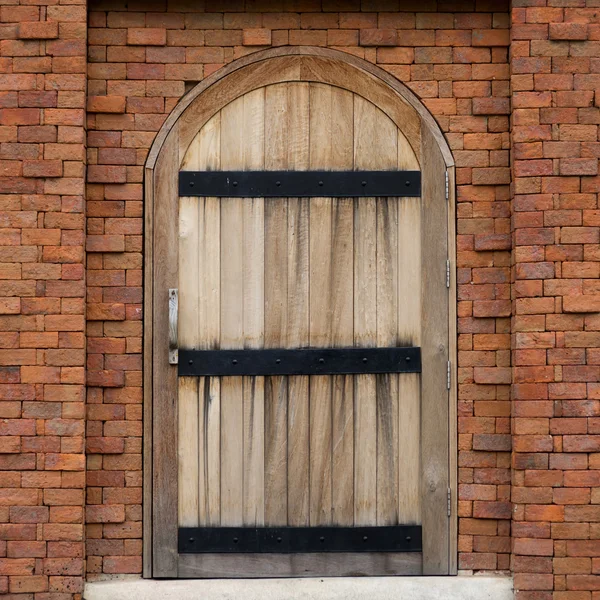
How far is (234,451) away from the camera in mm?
4629

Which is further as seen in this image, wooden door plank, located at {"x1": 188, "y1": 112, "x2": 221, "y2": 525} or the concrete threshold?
wooden door plank, located at {"x1": 188, "y1": 112, "x2": 221, "y2": 525}

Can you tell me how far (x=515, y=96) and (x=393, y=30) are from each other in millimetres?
696

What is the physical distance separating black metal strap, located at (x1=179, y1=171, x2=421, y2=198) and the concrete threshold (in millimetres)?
1894

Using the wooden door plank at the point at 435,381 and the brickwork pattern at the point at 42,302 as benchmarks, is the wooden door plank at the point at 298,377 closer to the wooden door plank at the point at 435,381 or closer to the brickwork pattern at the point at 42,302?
the wooden door plank at the point at 435,381

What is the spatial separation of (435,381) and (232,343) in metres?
1.02

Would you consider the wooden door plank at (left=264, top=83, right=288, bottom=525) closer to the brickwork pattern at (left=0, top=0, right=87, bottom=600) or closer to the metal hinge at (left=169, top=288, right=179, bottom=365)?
the metal hinge at (left=169, top=288, right=179, bottom=365)

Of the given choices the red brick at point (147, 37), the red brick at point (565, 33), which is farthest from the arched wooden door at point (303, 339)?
the red brick at point (565, 33)

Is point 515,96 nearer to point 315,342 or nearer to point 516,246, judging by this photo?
point 516,246

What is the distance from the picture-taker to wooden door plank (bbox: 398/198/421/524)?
4.64 m

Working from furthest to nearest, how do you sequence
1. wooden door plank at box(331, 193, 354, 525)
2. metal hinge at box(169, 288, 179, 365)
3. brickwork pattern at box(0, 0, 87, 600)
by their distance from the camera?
wooden door plank at box(331, 193, 354, 525), metal hinge at box(169, 288, 179, 365), brickwork pattern at box(0, 0, 87, 600)

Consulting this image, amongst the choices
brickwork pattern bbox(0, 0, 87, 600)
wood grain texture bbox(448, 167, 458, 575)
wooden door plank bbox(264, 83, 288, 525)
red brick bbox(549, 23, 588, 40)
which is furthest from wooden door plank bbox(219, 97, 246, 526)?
red brick bbox(549, 23, 588, 40)

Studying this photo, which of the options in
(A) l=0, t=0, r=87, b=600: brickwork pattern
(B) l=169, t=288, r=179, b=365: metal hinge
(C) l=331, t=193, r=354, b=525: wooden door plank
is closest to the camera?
(A) l=0, t=0, r=87, b=600: brickwork pattern

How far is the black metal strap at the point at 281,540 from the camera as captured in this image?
461cm

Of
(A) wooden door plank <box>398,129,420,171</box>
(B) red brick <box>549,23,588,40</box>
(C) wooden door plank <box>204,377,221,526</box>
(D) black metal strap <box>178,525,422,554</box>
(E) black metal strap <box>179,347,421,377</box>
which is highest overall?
(B) red brick <box>549,23,588,40</box>
